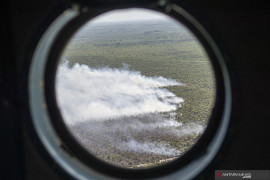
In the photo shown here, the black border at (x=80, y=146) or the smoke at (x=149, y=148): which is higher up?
the black border at (x=80, y=146)

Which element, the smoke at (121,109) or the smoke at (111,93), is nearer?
Answer: the smoke at (121,109)

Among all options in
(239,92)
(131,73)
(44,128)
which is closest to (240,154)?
(239,92)

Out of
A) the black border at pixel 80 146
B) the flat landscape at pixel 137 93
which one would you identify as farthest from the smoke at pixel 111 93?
the black border at pixel 80 146

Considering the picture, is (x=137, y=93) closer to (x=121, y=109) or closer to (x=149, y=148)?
(x=121, y=109)

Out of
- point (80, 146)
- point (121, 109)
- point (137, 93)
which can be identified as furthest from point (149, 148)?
point (80, 146)

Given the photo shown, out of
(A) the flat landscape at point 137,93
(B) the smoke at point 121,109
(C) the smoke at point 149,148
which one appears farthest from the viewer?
(B) the smoke at point 121,109

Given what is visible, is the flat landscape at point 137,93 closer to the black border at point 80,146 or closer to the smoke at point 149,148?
the smoke at point 149,148
